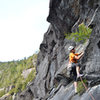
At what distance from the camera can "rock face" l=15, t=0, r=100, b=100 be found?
10.4m

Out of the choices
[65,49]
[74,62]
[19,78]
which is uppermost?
[65,49]

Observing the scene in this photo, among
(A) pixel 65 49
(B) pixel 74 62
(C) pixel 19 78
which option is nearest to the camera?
(B) pixel 74 62

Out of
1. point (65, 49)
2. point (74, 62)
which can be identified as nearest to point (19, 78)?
point (65, 49)

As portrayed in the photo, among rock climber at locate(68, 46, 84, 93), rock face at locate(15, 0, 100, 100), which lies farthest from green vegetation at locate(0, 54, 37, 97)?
rock climber at locate(68, 46, 84, 93)

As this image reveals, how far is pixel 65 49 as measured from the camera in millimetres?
21453

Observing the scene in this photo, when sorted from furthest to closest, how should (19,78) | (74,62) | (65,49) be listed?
(19,78), (65,49), (74,62)

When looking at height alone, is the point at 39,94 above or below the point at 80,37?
below

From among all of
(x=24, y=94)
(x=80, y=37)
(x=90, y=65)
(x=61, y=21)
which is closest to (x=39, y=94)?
(x=24, y=94)

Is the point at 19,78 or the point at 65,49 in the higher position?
the point at 65,49

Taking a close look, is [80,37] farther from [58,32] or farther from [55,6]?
[58,32]

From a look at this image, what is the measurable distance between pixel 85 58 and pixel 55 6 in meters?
12.2

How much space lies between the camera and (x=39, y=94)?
34.6 m

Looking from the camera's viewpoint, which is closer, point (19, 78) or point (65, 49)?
point (65, 49)

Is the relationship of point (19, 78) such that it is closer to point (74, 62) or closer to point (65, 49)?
point (65, 49)
